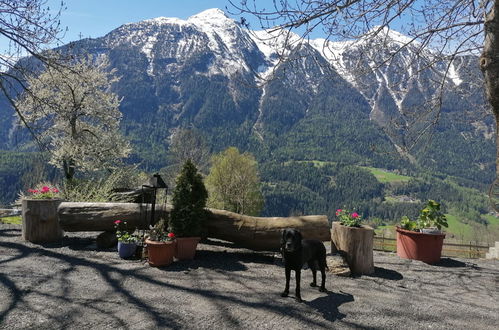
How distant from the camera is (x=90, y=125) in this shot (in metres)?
21.5

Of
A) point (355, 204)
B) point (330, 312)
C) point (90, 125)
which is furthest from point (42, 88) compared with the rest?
point (355, 204)

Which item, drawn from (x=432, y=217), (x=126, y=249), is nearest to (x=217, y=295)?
(x=126, y=249)

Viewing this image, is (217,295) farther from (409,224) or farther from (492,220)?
(492,220)

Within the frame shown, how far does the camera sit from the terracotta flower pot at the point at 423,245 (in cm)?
815

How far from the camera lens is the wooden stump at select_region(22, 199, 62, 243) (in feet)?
26.8

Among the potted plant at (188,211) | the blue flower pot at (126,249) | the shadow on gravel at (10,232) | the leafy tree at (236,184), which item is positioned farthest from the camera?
the leafy tree at (236,184)

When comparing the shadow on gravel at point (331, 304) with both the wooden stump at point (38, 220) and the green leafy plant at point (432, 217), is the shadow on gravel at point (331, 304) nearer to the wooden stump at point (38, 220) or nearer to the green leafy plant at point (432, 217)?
the green leafy plant at point (432, 217)

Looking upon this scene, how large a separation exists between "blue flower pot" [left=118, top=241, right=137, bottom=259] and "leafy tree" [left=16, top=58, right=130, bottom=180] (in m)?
13.5

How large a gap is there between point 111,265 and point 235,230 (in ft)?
8.69

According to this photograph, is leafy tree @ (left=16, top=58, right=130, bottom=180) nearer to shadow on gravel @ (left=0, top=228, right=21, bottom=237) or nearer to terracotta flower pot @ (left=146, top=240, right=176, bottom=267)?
shadow on gravel @ (left=0, top=228, right=21, bottom=237)

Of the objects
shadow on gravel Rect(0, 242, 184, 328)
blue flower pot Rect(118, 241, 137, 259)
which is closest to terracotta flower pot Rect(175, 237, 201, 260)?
blue flower pot Rect(118, 241, 137, 259)

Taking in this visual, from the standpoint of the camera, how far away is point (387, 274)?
7039 mm

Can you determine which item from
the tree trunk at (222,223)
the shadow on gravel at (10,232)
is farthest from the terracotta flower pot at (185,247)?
the shadow on gravel at (10,232)

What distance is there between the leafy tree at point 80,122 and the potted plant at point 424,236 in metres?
17.0
